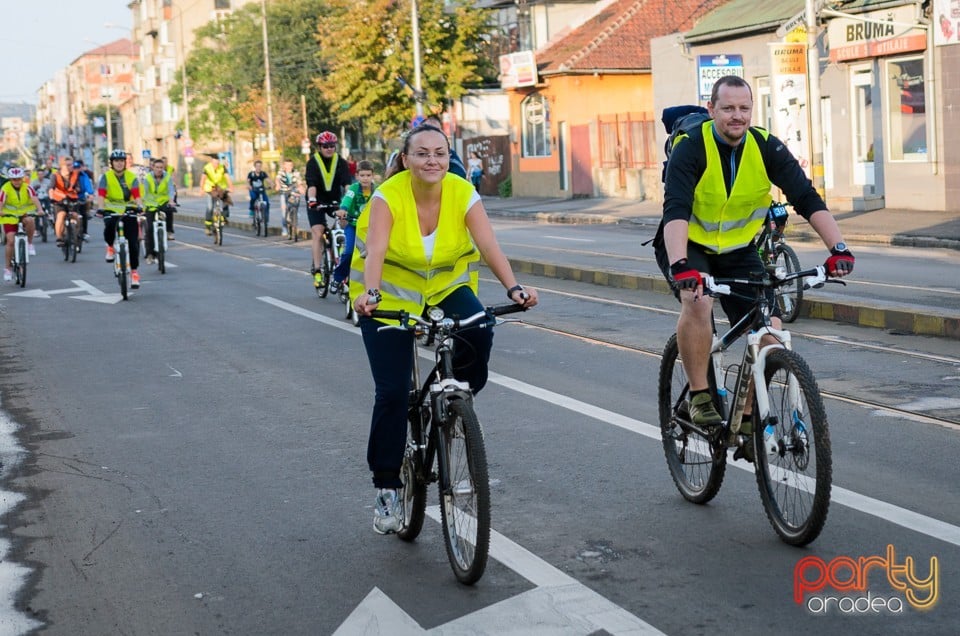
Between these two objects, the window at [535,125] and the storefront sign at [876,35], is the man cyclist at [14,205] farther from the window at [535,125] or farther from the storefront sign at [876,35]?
the window at [535,125]

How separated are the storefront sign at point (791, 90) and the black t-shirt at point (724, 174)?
22.2m

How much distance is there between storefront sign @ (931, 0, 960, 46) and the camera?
87.9 feet

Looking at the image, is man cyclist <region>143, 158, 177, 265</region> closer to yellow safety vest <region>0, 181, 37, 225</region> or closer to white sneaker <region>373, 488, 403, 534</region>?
yellow safety vest <region>0, 181, 37, 225</region>

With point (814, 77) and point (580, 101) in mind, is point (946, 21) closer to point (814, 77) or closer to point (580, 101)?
point (814, 77)

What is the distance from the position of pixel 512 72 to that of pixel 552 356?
38.4 metres

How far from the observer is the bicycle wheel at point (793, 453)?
5465 mm

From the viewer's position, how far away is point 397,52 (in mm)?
53781

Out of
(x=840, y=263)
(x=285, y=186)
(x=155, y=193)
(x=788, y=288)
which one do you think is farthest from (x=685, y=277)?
(x=285, y=186)

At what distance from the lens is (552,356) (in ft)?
37.9

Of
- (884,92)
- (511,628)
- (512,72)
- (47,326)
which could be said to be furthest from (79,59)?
(511,628)

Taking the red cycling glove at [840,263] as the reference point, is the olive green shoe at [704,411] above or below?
below

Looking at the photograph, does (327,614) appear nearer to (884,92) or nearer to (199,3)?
(884,92)

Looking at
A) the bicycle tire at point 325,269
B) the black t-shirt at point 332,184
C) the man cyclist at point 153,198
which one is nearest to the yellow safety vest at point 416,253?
the black t-shirt at point 332,184

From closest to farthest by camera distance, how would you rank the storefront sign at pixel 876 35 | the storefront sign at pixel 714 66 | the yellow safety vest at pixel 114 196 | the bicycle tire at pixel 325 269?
the bicycle tire at pixel 325 269 < the yellow safety vest at pixel 114 196 < the storefront sign at pixel 876 35 < the storefront sign at pixel 714 66
